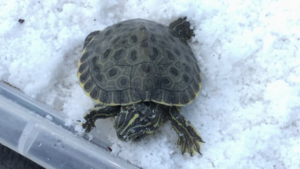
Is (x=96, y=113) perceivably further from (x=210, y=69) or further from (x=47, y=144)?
(x=210, y=69)

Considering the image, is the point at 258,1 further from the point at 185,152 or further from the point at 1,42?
the point at 1,42

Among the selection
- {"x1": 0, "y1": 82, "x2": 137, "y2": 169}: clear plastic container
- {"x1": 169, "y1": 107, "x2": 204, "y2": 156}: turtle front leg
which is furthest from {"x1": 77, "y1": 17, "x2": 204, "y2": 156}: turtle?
{"x1": 0, "y1": 82, "x2": 137, "y2": 169}: clear plastic container

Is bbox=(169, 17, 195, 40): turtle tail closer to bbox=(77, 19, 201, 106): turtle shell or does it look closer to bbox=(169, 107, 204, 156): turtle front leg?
bbox=(77, 19, 201, 106): turtle shell

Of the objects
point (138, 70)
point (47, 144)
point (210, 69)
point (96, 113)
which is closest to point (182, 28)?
point (210, 69)

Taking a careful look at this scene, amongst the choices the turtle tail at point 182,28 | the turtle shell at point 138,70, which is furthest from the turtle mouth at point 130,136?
the turtle tail at point 182,28

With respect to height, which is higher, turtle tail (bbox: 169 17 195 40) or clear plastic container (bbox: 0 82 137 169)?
turtle tail (bbox: 169 17 195 40)

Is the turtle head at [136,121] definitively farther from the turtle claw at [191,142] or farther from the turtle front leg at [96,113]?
the turtle claw at [191,142]

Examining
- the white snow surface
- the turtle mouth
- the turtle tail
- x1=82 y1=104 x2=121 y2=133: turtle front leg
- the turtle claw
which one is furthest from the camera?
the turtle tail
